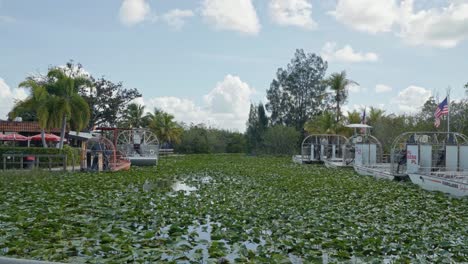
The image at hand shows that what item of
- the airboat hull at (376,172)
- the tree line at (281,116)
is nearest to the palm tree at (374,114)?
the tree line at (281,116)

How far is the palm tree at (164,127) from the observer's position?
5906 cm

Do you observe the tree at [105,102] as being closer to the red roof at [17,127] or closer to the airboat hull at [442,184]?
the red roof at [17,127]

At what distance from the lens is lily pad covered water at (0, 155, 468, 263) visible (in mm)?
6438

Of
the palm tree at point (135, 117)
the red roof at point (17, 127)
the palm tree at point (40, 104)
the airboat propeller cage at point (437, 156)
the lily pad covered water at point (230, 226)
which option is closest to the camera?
the lily pad covered water at point (230, 226)

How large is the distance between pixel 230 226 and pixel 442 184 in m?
9.43

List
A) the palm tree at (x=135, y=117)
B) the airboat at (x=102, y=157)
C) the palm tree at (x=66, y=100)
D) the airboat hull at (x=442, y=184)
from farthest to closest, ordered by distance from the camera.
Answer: the palm tree at (x=135, y=117) < the palm tree at (x=66, y=100) < the airboat at (x=102, y=157) < the airboat hull at (x=442, y=184)

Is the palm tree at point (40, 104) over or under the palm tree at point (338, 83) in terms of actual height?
under

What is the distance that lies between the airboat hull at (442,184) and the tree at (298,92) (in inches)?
1608

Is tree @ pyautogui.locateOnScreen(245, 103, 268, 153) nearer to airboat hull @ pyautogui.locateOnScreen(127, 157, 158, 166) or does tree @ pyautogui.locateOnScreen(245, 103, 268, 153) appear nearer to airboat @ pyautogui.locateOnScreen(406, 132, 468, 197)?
airboat hull @ pyautogui.locateOnScreen(127, 157, 158, 166)

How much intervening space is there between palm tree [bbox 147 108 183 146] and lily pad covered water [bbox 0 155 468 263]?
44753mm

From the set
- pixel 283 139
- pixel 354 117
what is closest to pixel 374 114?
pixel 354 117

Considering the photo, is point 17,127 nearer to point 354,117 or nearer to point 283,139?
point 283,139

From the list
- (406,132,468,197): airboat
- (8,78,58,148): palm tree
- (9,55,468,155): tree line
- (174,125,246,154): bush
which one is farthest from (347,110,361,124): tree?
(8,78,58,148): palm tree

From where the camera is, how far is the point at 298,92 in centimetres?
5894
